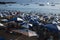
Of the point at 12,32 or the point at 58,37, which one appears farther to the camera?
the point at 12,32

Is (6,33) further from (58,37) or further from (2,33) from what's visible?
(58,37)

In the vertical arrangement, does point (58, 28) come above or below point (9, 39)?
above

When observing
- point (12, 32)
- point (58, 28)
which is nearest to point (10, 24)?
point (12, 32)

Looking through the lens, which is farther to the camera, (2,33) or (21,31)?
(2,33)

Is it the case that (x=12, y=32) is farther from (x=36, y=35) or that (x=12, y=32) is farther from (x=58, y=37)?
(x=58, y=37)

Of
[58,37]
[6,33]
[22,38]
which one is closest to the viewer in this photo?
[58,37]

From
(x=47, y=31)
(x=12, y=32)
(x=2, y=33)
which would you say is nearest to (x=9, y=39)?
(x=12, y=32)

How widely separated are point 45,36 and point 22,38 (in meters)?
3.14

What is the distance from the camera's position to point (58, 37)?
22578 millimetres

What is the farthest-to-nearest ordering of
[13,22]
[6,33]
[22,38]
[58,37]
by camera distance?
[13,22] → [6,33] → [22,38] → [58,37]

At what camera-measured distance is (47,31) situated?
23172mm

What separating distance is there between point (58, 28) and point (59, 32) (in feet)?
2.45

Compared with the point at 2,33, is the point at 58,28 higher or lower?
higher

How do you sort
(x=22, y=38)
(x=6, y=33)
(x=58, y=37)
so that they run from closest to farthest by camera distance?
(x=58, y=37), (x=22, y=38), (x=6, y=33)
